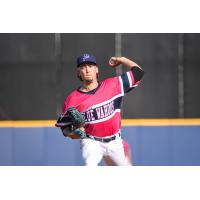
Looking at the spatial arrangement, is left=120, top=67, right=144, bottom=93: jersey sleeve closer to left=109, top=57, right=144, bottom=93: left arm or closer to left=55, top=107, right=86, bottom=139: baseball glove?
left=109, top=57, right=144, bottom=93: left arm

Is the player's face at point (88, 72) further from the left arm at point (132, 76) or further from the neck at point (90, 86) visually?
the left arm at point (132, 76)

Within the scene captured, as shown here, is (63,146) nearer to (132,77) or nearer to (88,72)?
(88,72)

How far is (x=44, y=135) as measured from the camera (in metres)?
6.42

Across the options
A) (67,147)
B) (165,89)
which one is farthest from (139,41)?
(67,147)

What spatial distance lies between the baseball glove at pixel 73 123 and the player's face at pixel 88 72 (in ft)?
1.16

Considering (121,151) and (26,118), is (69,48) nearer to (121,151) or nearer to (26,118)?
(26,118)

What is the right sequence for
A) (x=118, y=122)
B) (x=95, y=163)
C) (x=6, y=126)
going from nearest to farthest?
(x=95, y=163) < (x=118, y=122) < (x=6, y=126)

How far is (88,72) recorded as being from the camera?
5.60 meters

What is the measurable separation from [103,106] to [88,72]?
0.38 meters

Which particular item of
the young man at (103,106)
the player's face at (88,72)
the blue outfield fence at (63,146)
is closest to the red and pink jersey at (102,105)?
the young man at (103,106)

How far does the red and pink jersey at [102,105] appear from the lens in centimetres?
558

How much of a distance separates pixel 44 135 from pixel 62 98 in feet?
1.59

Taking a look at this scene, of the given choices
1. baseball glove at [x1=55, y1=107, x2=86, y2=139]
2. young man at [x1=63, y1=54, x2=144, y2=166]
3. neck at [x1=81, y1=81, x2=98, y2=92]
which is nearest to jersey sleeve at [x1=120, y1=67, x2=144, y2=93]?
young man at [x1=63, y1=54, x2=144, y2=166]

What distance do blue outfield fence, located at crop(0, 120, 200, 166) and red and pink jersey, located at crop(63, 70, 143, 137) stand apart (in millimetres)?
792
